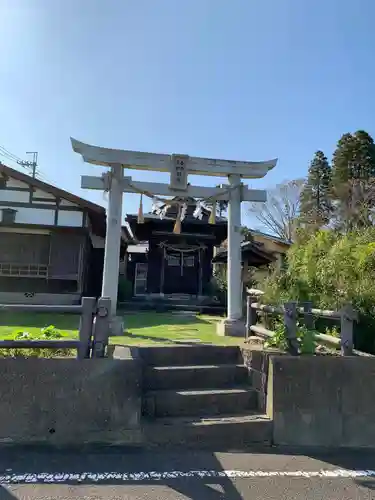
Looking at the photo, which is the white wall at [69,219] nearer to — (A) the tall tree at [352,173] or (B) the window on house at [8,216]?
(B) the window on house at [8,216]

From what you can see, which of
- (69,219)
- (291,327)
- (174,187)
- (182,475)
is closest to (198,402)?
(182,475)

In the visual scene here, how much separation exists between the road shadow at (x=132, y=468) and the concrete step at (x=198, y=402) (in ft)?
2.05

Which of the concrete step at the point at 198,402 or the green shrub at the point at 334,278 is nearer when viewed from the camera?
the concrete step at the point at 198,402

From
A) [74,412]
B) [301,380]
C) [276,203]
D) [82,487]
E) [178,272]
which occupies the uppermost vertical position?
[276,203]

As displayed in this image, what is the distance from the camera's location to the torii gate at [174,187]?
8.23m

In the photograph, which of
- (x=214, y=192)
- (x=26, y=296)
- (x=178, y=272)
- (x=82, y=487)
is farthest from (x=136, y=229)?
(x=82, y=487)

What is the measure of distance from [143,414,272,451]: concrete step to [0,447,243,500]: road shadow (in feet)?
0.61

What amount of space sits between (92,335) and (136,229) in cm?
1639

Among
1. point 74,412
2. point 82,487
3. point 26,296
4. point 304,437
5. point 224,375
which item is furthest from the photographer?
point 26,296

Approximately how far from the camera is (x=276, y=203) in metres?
32.7

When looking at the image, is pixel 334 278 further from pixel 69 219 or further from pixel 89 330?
pixel 69 219

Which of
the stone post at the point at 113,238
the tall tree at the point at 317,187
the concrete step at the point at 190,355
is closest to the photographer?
the concrete step at the point at 190,355

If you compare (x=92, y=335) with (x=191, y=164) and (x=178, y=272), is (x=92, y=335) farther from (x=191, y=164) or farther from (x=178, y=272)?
(x=178, y=272)

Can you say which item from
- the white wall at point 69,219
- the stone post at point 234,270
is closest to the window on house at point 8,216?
the white wall at point 69,219
